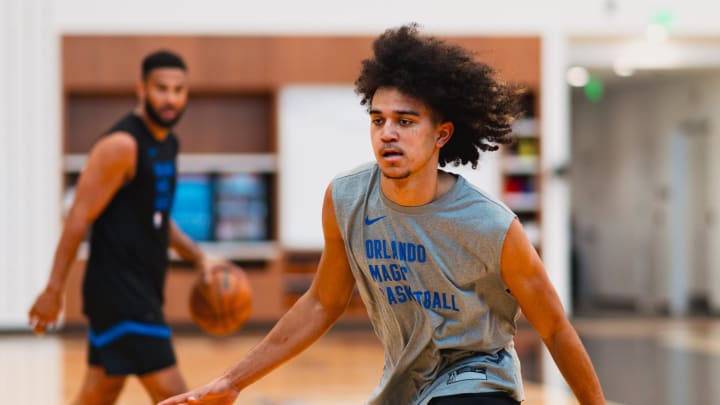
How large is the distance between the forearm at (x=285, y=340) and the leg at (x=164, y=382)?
54.1 inches

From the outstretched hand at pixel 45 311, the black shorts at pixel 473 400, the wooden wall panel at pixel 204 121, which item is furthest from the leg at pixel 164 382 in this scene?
the wooden wall panel at pixel 204 121

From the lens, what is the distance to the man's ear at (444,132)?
268cm

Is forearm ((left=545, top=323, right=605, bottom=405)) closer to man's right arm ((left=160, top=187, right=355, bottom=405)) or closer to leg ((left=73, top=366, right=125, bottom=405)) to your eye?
man's right arm ((left=160, top=187, right=355, bottom=405))

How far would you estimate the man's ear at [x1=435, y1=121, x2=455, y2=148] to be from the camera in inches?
106

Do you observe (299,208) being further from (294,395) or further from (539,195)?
(294,395)

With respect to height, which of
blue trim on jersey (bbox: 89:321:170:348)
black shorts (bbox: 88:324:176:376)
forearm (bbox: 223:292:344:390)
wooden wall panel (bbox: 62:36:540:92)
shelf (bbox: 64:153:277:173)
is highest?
wooden wall panel (bbox: 62:36:540:92)

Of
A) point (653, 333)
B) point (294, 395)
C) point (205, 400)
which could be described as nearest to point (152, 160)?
point (205, 400)

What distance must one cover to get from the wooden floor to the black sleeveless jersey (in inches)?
87.3

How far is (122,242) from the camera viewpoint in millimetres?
4203

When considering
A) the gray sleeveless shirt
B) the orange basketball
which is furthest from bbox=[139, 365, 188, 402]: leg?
the gray sleeveless shirt

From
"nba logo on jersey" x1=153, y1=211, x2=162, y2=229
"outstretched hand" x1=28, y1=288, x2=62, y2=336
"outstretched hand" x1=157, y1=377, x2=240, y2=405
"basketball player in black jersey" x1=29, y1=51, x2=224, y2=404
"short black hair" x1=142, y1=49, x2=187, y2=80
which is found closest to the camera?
"outstretched hand" x1=157, y1=377, x2=240, y2=405

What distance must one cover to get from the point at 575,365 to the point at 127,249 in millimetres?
2129

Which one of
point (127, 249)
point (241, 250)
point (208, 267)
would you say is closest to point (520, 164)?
point (241, 250)

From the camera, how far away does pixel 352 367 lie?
8.25 metres
